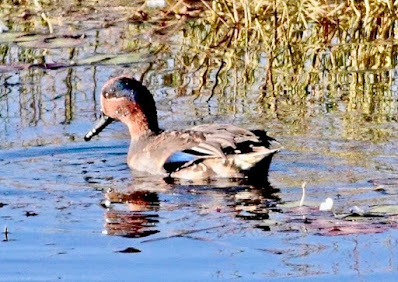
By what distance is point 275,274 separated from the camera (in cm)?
581

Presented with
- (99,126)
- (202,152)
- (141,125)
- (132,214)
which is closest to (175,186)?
(202,152)

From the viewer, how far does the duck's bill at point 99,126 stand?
901cm

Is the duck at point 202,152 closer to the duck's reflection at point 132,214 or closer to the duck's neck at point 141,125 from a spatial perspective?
the duck's neck at point 141,125

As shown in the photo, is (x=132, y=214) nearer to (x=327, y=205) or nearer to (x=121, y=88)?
(x=327, y=205)

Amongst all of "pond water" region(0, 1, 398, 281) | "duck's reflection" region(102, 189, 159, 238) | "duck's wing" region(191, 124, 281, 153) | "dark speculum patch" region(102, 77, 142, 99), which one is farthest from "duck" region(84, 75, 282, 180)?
"duck's reflection" region(102, 189, 159, 238)

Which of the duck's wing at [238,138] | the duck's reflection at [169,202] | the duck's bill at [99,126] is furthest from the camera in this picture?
the duck's bill at [99,126]

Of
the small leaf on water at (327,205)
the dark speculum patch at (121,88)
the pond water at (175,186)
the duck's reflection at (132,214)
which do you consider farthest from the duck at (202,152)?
the small leaf on water at (327,205)

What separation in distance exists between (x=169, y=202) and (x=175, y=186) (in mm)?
560

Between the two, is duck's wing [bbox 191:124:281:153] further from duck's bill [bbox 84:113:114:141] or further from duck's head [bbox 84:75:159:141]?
duck's bill [bbox 84:113:114:141]

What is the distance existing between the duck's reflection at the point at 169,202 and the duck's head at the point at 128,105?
1007 mm

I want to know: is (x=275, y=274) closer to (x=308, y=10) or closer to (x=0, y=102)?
(x=0, y=102)

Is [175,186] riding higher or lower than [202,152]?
→ lower

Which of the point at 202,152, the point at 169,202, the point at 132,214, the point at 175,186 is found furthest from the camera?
the point at 202,152

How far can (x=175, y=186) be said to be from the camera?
7984 mm
